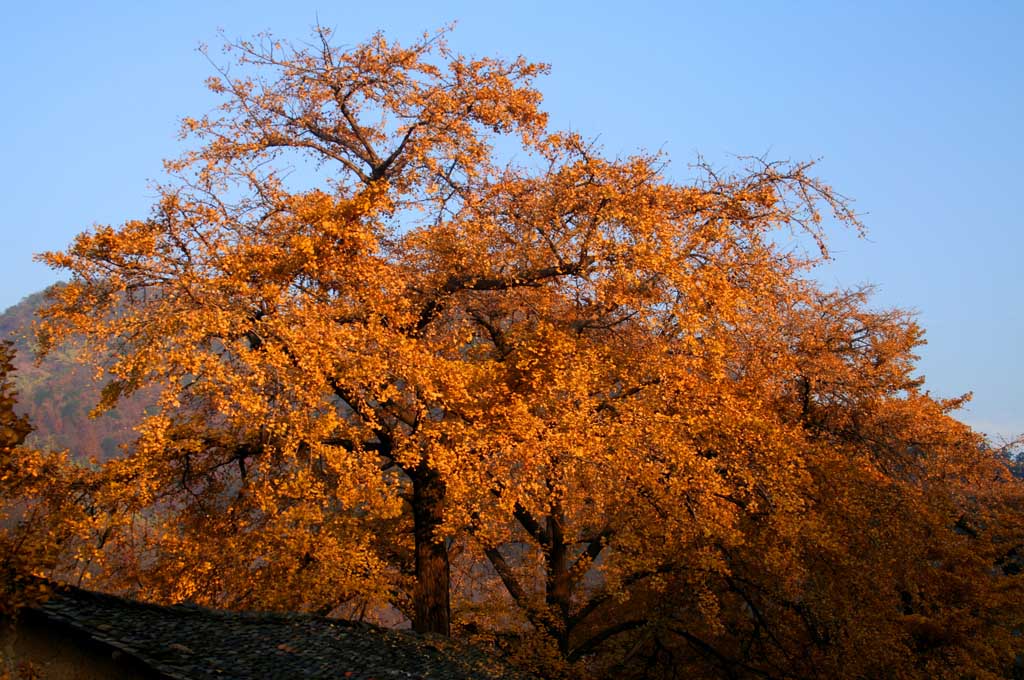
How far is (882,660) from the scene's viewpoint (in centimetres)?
1936

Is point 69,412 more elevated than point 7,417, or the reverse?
point 69,412

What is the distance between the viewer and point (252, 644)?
523 inches

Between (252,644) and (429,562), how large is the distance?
253 inches

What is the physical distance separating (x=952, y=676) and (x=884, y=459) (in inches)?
224

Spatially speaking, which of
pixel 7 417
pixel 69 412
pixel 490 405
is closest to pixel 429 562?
pixel 490 405

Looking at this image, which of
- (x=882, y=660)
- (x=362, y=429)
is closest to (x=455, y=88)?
(x=362, y=429)

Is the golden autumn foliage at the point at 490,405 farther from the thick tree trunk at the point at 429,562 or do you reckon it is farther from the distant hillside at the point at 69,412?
the distant hillside at the point at 69,412

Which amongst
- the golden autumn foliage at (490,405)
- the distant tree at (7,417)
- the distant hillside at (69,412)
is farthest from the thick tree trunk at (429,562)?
the distant hillside at (69,412)

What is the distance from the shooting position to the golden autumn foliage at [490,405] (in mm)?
16641

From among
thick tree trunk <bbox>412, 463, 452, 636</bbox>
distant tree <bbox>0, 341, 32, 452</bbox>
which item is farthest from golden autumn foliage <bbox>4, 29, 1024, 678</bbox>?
distant tree <bbox>0, 341, 32, 452</bbox>

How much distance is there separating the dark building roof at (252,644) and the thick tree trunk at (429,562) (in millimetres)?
2182

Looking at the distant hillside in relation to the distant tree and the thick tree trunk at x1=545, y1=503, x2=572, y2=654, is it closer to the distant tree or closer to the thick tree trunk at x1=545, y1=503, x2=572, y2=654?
the thick tree trunk at x1=545, y1=503, x2=572, y2=654

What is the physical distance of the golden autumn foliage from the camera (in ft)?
54.6

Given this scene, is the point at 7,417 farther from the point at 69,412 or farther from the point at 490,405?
the point at 69,412
